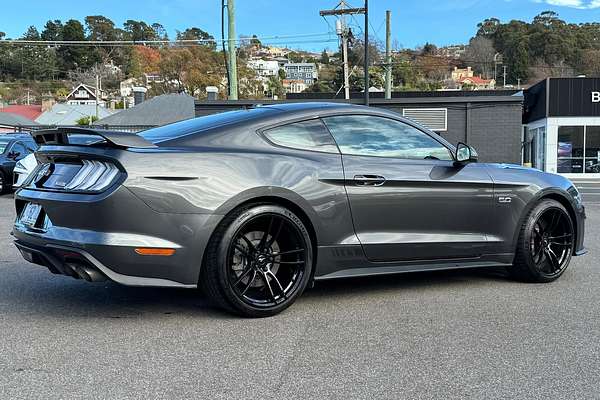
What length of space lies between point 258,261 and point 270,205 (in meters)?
0.41

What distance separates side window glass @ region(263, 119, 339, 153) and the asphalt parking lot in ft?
4.08

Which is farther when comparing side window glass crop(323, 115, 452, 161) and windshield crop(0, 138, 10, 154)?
windshield crop(0, 138, 10, 154)

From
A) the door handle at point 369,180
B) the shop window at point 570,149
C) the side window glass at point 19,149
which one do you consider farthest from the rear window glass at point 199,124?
the shop window at point 570,149

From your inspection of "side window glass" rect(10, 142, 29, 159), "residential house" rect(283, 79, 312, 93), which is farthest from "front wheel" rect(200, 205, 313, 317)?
"residential house" rect(283, 79, 312, 93)

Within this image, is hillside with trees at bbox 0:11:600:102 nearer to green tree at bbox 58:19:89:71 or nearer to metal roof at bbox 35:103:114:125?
green tree at bbox 58:19:89:71

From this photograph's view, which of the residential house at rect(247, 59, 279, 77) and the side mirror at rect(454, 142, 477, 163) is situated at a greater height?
the residential house at rect(247, 59, 279, 77)

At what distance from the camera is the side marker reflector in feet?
12.6

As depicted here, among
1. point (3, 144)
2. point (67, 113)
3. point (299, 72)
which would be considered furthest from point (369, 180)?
point (299, 72)

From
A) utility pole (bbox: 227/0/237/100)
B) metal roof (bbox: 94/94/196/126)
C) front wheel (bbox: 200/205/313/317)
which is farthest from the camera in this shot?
metal roof (bbox: 94/94/196/126)

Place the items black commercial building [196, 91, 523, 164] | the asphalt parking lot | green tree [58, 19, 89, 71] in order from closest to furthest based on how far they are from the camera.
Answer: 1. the asphalt parking lot
2. black commercial building [196, 91, 523, 164]
3. green tree [58, 19, 89, 71]

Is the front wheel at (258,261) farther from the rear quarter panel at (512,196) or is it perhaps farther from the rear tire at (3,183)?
→ the rear tire at (3,183)

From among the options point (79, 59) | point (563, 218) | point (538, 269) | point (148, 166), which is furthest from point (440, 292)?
point (79, 59)

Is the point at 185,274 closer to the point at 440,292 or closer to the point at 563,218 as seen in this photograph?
the point at 440,292

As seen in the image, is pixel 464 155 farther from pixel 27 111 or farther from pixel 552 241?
pixel 27 111
